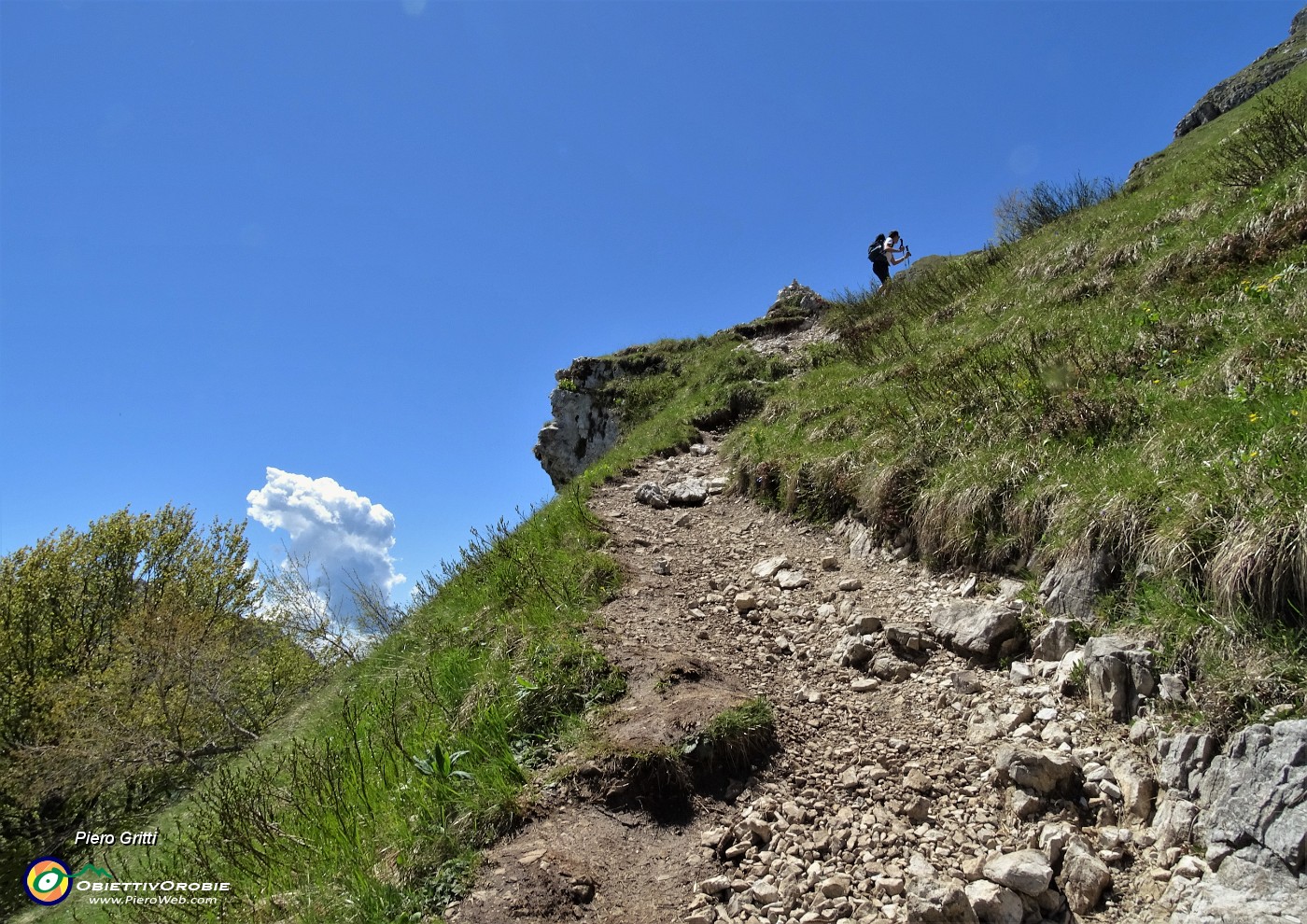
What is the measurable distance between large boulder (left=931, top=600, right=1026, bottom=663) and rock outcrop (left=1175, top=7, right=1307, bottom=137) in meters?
39.8

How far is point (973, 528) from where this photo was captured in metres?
6.54

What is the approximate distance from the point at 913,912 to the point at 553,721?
321 cm

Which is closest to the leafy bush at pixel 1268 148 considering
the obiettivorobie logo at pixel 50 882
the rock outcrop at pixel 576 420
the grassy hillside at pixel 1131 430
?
the grassy hillside at pixel 1131 430

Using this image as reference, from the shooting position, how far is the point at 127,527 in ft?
88.0

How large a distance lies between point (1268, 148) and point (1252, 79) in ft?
109

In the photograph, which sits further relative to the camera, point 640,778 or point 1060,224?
point 1060,224

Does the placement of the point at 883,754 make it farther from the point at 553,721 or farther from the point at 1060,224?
the point at 1060,224

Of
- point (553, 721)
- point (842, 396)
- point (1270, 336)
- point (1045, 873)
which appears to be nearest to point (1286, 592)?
point (1045, 873)

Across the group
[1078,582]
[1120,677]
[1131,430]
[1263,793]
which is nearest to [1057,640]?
[1078,582]

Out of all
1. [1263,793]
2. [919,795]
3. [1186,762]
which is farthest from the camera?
[919,795]

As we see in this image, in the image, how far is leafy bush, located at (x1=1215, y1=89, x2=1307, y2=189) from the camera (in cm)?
1078

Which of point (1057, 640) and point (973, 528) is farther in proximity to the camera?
point (973, 528)

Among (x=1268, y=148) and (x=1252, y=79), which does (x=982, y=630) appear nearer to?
(x=1268, y=148)

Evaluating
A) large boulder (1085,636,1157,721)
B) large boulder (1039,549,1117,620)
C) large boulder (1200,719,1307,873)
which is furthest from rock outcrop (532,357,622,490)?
large boulder (1200,719,1307,873)
